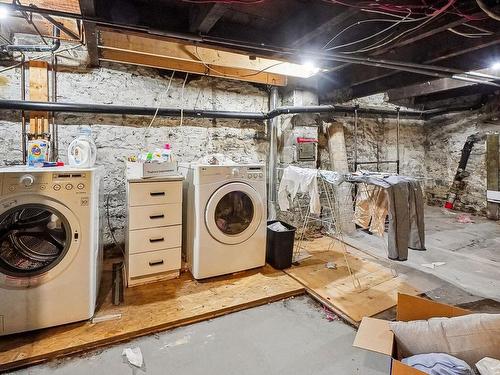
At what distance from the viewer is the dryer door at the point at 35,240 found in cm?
166

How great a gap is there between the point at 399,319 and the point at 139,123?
295 cm

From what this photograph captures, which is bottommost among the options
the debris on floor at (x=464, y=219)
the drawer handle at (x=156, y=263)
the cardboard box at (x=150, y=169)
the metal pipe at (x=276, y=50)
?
the drawer handle at (x=156, y=263)

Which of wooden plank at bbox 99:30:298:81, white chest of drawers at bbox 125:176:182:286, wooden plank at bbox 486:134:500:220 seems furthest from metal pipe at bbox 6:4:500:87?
wooden plank at bbox 486:134:500:220

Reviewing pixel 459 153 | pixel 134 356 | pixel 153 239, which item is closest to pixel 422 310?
pixel 134 356

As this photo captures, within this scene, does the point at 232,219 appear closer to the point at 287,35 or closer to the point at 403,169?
the point at 287,35

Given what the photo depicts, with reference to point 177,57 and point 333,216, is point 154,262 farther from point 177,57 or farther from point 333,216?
point 177,57

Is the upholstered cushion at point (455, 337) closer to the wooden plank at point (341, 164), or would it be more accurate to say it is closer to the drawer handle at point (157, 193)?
the drawer handle at point (157, 193)

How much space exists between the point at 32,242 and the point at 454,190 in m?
6.29

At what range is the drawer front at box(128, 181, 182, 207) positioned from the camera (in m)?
2.25

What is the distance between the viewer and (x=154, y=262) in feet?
7.79

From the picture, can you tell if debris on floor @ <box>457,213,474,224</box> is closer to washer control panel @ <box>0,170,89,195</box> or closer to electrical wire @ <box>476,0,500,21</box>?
electrical wire @ <box>476,0,500,21</box>

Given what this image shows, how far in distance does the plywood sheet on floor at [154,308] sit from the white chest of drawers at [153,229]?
0.13 metres

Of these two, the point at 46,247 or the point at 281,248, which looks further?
the point at 281,248

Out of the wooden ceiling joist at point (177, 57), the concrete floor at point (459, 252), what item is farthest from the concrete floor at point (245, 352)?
the wooden ceiling joist at point (177, 57)
